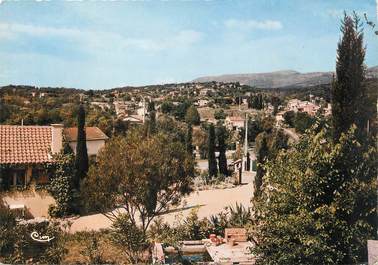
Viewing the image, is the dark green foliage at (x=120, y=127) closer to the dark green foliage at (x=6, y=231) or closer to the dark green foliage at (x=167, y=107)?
the dark green foliage at (x=167, y=107)

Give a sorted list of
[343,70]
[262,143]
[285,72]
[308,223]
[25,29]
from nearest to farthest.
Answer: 1. [308,223]
2. [343,70]
3. [25,29]
4. [285,72]
5. [262,143]

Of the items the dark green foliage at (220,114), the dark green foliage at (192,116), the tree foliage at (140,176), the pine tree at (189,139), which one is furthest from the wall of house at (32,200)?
the dark green foliage at (220,114)

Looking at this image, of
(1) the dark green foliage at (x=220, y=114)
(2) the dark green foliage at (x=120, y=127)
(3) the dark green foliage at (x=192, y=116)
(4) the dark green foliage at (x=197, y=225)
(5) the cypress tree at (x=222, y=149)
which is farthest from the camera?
(5) the cypress tree at (x=222, y=149)


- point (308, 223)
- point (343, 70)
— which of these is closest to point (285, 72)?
point (343, 70)

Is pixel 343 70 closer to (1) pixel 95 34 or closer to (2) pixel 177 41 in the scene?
(2) pixel 177 41

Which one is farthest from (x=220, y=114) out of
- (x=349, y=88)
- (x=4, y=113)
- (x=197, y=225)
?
(x=4, y=113)

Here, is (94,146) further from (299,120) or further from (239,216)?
(299,120)
